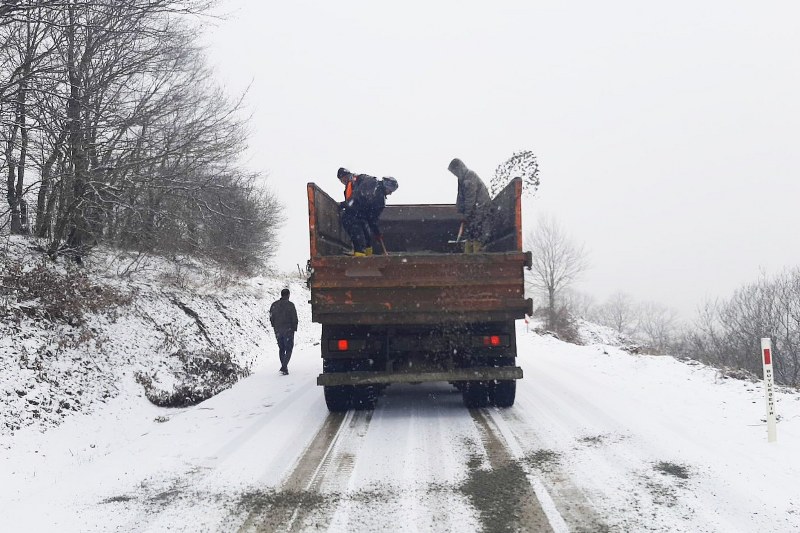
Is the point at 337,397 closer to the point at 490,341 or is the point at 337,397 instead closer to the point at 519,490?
the point at 490,341

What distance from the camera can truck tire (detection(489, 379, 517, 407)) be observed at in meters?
6.25

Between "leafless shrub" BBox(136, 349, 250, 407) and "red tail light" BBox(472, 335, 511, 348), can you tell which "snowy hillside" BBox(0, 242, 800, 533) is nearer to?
"leafless shrub" BBox(136, 349, 250, 407)

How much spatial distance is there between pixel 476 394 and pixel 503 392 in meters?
0.34

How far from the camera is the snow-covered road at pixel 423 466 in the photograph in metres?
3.34

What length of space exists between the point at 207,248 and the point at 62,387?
8.87 m

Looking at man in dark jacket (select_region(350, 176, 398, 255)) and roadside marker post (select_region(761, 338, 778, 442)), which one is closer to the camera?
roadside marker post (select_region(761, 338, 778, 442))

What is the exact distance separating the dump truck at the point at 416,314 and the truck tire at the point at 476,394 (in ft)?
0.06

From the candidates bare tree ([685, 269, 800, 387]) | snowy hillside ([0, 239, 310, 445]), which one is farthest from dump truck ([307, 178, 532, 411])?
bare tree ([685, 269, 800, 387])

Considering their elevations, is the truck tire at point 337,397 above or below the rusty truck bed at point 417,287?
below

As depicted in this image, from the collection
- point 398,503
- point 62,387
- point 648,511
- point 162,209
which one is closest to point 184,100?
point 162,209

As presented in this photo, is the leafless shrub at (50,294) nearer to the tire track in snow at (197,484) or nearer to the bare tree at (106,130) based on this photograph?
the bare tree at (106,130)

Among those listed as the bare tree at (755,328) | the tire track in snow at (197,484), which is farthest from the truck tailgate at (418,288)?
the bare tree at (755,328)

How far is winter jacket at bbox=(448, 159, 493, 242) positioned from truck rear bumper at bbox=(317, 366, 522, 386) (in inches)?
96.5

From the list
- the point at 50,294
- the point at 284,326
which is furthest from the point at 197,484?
the point at 284,326
